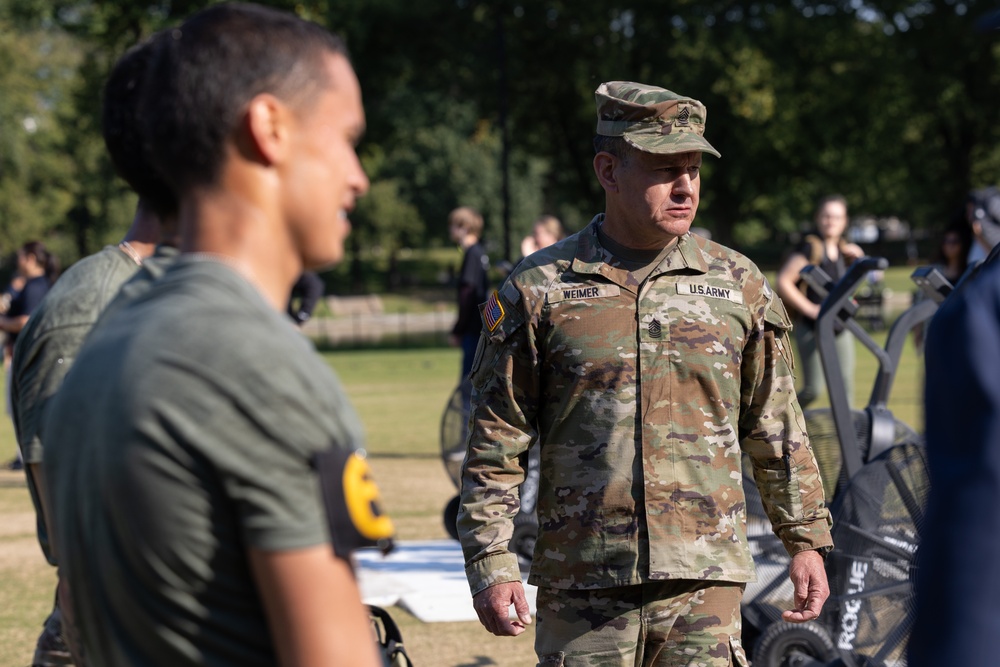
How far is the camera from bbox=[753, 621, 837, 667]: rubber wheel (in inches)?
203

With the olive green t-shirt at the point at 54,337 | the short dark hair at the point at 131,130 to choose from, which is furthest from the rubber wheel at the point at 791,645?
the short dark hair at the point at 131,130

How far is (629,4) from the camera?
31547 millimetres

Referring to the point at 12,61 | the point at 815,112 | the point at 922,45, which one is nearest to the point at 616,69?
the point at 815,112

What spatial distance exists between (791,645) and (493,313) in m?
2.34

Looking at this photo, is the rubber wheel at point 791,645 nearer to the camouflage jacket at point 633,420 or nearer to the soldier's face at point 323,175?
the camouflage jacket at point 633,420

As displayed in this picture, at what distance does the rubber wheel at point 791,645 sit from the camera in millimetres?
5152

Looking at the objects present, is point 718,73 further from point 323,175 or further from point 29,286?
point 323,175

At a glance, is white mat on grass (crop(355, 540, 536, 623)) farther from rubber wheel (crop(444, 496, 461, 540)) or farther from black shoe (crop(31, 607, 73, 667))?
black shoe (crop(31, 607, 73, 667))

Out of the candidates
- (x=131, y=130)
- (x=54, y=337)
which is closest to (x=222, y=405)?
(x=131, y=130)

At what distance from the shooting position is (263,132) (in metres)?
1.62

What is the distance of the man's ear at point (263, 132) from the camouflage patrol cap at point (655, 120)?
7.00ft

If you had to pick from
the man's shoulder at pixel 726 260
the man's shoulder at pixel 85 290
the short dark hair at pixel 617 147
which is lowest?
the man's shoulder at pixel 726 260

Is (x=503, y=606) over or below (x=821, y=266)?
over

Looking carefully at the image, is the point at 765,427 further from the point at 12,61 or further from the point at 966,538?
the point at 12,61
